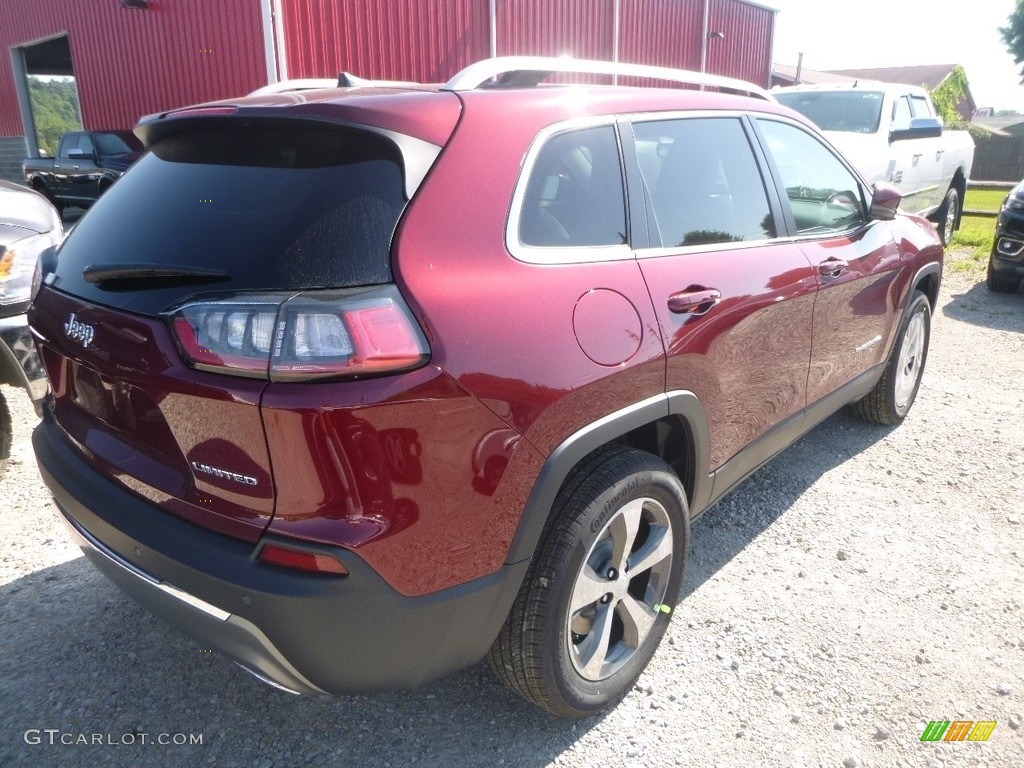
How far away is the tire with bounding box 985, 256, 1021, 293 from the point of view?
776cm

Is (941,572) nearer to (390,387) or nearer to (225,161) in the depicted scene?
(390,387)

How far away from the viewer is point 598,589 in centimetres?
218

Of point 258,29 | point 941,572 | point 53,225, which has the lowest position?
point 941,572

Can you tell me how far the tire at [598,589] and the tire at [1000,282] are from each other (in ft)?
23.0

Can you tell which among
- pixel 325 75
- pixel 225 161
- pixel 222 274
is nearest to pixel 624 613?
pixel 222 274

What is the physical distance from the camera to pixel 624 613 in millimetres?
2311

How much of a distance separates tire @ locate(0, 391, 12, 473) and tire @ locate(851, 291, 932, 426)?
4.29 meters

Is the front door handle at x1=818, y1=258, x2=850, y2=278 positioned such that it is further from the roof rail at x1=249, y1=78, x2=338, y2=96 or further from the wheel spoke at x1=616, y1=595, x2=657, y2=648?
the roof rail at x1=249, y1=78, x2=338, y2=96

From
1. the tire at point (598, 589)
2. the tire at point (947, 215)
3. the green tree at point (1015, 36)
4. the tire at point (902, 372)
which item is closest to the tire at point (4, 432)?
the tire at point (598, 589)

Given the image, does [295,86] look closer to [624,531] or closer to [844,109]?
[624,531]

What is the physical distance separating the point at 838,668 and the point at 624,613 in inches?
30.6

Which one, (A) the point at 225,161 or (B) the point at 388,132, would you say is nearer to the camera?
(B) the point at 388,132

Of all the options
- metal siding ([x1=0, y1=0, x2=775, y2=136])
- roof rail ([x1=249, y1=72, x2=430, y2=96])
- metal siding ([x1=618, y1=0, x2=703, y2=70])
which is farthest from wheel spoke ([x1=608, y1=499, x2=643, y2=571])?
metal siding ([x1=618, y1=0, x2=703, y2=70])

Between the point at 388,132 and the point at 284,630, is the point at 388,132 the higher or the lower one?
the higher one
